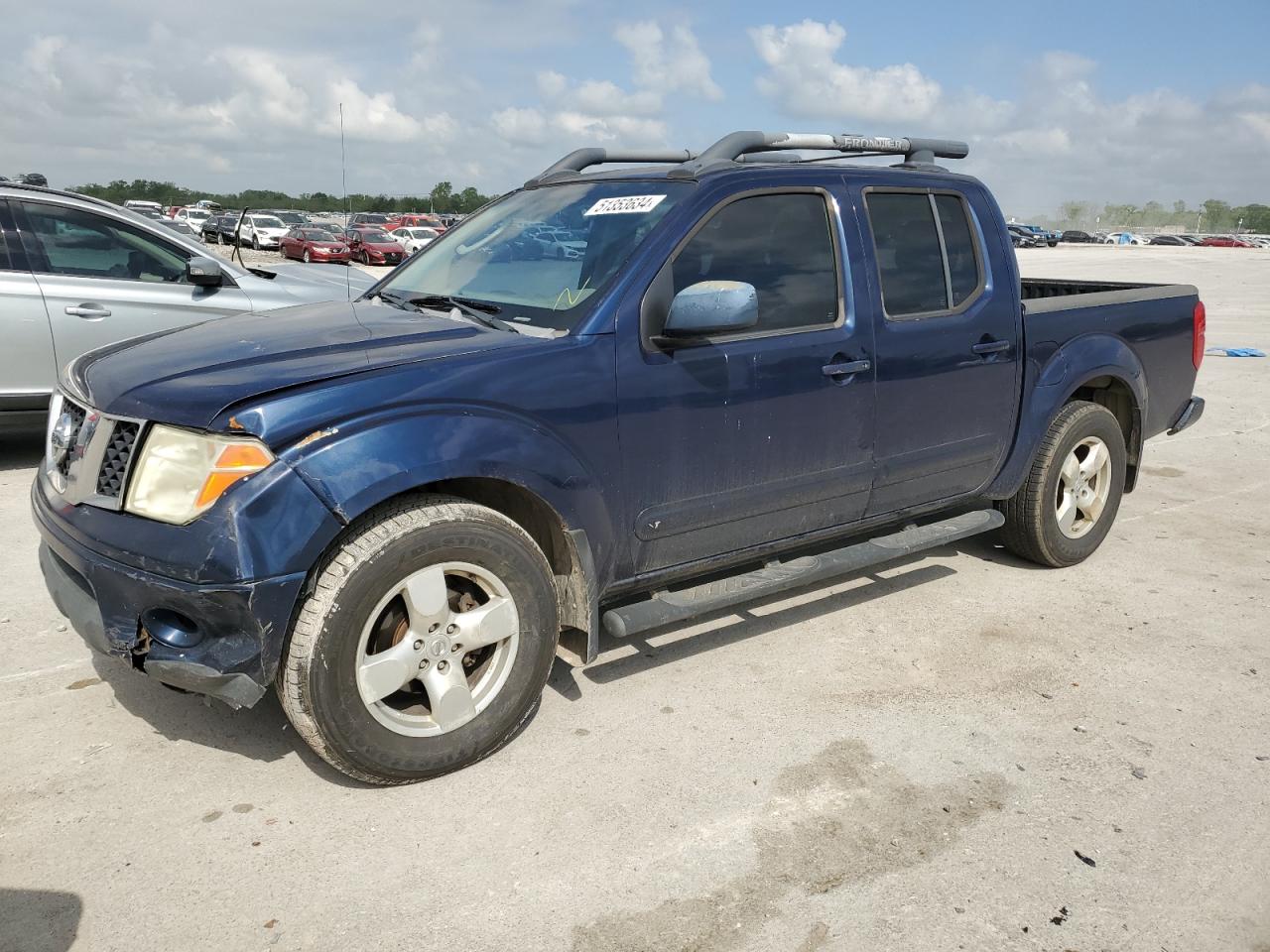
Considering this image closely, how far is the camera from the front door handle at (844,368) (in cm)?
380

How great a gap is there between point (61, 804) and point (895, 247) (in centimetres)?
354

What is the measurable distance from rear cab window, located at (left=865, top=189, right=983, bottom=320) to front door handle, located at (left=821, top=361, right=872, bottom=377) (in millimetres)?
289

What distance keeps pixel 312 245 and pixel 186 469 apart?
117 ft

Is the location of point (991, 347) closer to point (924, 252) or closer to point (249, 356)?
point (924, 252)

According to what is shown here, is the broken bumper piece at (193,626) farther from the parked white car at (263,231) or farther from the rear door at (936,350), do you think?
the parked white car at (263,231)

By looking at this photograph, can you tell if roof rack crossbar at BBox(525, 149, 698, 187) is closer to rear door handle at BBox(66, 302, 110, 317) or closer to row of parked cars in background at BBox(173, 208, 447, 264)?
rear door handle at BBox(66, 302, 110, 317)

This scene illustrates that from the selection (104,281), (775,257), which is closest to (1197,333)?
(775,257)

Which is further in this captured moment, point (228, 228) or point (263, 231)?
point (263, 231)

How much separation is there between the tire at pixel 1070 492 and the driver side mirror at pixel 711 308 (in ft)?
7.36

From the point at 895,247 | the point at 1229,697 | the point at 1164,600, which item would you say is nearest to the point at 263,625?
the point at 895,247

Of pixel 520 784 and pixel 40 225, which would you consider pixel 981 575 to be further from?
pixel 40 225

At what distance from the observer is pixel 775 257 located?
12.4 feet

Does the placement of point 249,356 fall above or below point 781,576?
above

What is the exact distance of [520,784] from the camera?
312cm
